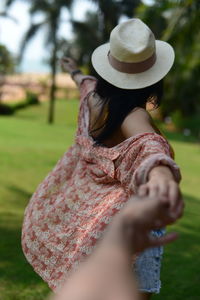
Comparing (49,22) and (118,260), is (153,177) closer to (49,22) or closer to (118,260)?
(118,260)

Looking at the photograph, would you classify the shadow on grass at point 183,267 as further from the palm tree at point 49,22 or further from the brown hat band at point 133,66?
the palm tree at point 49,22

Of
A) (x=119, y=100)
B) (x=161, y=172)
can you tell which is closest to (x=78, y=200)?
(x=119, y=100)

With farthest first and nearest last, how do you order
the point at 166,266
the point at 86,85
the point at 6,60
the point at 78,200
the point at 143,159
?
the point at 6,60 → the point at 166,266 → the point at 86,85 → the point at 78,200 → the point at 143,159

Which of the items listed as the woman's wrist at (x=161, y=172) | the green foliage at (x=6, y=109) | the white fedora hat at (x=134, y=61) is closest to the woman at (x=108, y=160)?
the white fedora hat at (x=134, y=61)

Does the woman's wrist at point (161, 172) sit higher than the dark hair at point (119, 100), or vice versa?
the woman's wrist at point (161, 172)

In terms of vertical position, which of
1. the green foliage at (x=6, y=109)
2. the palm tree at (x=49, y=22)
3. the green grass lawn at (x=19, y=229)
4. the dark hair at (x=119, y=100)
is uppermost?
the dark hair at (x=119, y=100)

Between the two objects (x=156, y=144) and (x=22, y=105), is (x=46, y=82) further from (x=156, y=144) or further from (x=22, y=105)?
(x=156, y=144)

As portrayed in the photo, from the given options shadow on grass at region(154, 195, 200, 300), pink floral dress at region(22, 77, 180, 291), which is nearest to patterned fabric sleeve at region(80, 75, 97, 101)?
pink floral dress at region(22, 77, 180, 291)

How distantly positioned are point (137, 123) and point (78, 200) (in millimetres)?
524

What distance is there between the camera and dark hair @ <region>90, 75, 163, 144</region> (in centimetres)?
219

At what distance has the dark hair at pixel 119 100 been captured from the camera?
2191mm

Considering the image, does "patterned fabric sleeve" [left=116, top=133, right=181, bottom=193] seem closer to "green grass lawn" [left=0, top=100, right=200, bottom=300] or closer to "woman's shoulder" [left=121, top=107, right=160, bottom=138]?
"woman's shoulder" [left=121, top=107, right=160, bottom=138]

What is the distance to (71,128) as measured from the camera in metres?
26.5

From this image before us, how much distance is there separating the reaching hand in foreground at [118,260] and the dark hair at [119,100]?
125 centimetres
